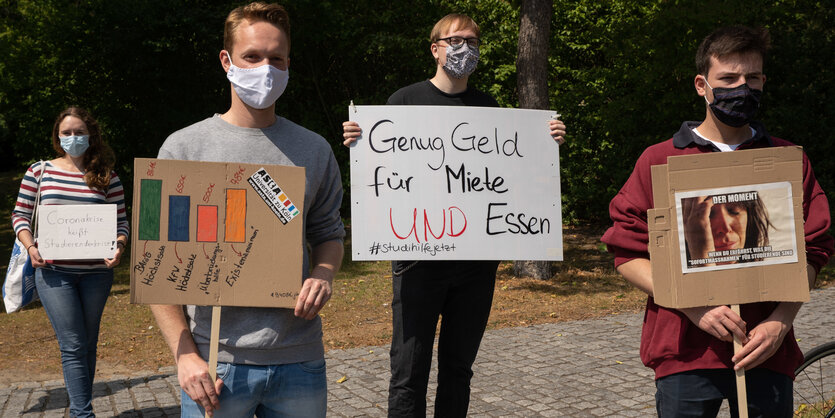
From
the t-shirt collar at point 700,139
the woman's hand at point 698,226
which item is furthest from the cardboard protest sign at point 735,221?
the t-shirt collar at point 700,139

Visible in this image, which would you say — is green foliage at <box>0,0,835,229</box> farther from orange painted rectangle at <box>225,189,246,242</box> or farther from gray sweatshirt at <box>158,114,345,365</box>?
orange painted rectangle at <box>225,189,246,242</box>

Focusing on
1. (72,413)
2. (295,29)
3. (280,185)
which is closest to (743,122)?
(280,185)

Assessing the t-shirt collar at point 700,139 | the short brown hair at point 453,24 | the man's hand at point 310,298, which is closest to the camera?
the man's hand at point 310,298

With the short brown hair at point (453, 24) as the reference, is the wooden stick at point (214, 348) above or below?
below

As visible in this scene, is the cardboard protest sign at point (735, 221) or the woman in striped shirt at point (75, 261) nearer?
the cardboard protest sign at point (735, 221)

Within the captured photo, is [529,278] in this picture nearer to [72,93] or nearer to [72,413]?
[72,413]

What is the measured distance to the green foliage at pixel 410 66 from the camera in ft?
49.0

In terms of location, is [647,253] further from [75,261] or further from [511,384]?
[75,261]

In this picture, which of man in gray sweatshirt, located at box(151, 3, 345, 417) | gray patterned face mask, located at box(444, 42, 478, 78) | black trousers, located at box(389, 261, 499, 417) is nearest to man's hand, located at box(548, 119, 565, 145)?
gray patterned face mask, located at box(444, 42, 478, 78)

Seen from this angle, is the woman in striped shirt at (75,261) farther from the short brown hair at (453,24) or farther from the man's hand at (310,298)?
the man's hand at (310,298)

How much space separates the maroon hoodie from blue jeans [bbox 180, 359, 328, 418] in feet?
4.10

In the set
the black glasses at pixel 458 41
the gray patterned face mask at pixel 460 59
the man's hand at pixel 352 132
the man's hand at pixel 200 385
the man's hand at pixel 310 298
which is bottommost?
the man's hand at pixel 200 385

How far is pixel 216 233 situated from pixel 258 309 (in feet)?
0.94

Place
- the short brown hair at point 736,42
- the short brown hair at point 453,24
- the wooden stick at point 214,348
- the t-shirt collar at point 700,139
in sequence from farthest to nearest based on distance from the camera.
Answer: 1. the short brown hair at point 453,24
2. the t-shirt collar at point 700,139
3. the short brown hair at point 736,42
4. the wooden stick at point 214,348
